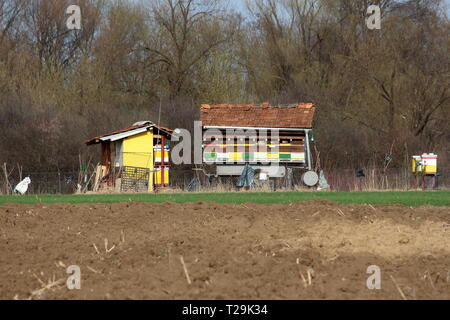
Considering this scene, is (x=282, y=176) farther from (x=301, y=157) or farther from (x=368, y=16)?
(x=368, y=16)

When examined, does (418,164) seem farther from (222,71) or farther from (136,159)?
(222,71)

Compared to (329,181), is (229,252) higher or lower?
higher

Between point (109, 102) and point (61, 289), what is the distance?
130 feet

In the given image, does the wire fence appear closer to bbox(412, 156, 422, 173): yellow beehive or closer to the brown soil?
bbox(412, 156, 422, 173): yellow beehive

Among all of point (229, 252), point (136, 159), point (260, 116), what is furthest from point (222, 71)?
point (229, 252)

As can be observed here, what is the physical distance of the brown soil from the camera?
8688 millimetres

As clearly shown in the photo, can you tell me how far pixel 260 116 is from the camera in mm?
36344

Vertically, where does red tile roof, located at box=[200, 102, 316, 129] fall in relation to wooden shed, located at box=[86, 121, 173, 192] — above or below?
above

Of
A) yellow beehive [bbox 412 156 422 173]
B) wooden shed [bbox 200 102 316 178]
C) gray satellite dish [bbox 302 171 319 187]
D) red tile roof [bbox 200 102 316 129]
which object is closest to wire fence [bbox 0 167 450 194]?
yellow beehive [bbox 412 156 422 173]

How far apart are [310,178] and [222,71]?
Answer: 18328 mm

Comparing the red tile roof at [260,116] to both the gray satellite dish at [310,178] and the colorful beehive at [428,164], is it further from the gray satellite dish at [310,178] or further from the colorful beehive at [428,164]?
the colorful beehive at [428,164]

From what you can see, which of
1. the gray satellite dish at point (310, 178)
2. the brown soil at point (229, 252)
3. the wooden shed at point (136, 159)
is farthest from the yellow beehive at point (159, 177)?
the brown soil at point (229, 252)

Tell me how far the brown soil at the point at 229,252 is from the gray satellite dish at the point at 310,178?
586 inches

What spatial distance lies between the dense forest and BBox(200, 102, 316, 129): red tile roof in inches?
215
